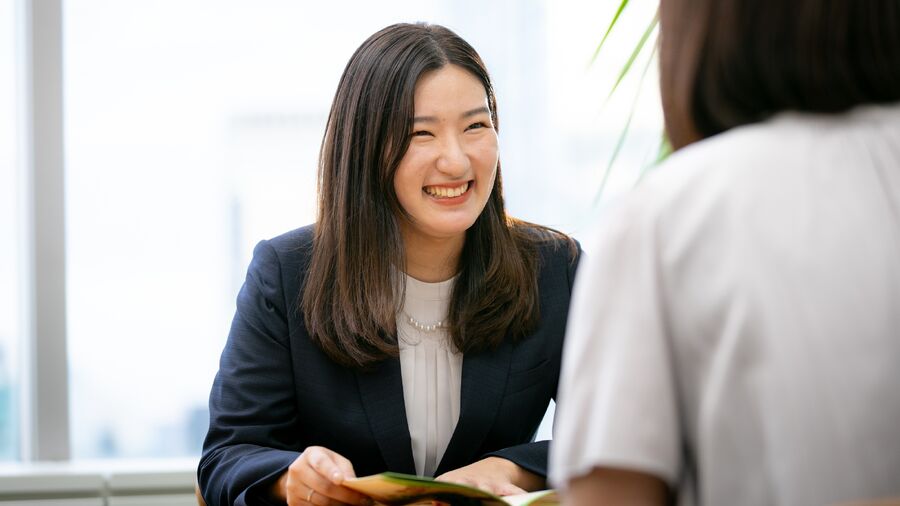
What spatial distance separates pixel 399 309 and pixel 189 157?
148cm

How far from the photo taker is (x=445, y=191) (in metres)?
1.76

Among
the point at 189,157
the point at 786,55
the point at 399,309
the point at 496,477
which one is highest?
the point at 786,55

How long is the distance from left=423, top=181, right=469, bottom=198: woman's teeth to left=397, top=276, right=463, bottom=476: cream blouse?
0.19 m

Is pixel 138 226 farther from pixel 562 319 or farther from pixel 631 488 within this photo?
pixel 631 488

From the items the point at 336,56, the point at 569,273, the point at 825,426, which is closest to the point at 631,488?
the point at 825,426

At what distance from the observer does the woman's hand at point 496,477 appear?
4.93 ft

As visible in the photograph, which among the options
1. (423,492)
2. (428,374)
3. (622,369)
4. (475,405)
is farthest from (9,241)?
(622,369)

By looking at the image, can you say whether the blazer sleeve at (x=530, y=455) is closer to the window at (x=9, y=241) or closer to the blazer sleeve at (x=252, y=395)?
the blazer sleeve at (x=252, y=395)

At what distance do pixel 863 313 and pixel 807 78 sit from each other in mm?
204

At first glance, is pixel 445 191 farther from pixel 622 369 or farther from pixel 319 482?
pixel 622 369

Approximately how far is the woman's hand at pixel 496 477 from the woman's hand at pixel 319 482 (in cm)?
23

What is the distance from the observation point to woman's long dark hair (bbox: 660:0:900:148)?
760 millimetres

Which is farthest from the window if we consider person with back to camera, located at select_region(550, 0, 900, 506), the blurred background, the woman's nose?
person with back to camera, located at select_region(550, 0, 900, 506)

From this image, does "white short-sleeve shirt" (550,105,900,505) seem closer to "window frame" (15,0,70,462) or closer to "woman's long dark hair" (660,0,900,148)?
"woman's long dark hair" (660,0,900,148)
